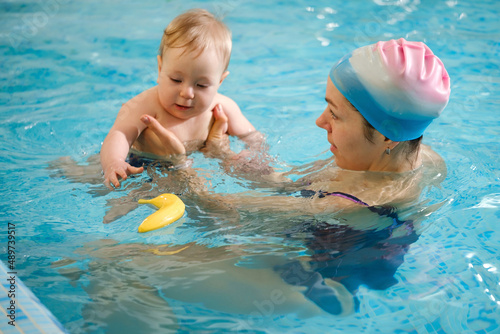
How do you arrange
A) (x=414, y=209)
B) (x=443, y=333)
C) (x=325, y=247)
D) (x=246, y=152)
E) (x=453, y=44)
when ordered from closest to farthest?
1. (x=443, y=333)
2. (x=325, y=247)
3. (x=414, y=209)
4. (x=246, y=152)
5. (x=453, y=44)

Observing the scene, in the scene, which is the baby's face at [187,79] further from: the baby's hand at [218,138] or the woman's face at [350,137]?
the woman's face at [350,137]

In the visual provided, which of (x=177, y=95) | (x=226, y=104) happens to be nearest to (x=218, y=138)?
(x=226, y=104)

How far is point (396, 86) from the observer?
240 cm

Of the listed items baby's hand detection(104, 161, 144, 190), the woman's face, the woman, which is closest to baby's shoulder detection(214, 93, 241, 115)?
baby's hand detection(104, 161, 144, 190)

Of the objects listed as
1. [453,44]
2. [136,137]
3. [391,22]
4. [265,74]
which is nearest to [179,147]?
[136,137]

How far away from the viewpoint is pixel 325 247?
2.61m

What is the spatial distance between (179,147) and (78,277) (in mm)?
1309

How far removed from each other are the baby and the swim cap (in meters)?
1.20

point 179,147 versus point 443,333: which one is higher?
point 179,147

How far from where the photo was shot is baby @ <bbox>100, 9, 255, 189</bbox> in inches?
134

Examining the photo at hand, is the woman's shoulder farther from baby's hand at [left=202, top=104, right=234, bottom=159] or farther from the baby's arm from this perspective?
the baby's arm

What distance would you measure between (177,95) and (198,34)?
43cm

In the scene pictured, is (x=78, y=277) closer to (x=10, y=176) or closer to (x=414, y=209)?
(x=10, y=176)

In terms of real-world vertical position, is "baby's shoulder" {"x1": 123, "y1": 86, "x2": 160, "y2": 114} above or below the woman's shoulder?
above
